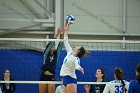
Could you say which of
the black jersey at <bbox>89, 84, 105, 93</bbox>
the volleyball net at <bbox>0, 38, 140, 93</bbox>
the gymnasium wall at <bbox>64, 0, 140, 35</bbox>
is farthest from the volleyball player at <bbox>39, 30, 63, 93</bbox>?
the gymnasium wall at <bbox>64, 0, 140, 35</bbox>

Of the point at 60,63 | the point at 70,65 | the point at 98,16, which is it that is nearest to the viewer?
the point at 70,65

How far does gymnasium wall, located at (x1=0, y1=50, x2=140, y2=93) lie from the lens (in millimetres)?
10031

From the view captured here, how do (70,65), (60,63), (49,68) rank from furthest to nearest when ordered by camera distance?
(60,63), (49,68), (70,65)

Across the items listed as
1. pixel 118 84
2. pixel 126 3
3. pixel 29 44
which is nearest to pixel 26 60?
pixel 29 44

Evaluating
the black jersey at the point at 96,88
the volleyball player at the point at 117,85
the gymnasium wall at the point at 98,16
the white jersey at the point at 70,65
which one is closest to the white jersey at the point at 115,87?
the volleyball player at the point at 117,85

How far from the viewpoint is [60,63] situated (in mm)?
10242

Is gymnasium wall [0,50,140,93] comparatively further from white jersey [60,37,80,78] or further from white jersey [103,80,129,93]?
white jersey [103,80,129,93]

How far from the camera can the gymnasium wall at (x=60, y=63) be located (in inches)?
395

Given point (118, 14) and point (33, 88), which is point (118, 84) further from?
point (118, 14)

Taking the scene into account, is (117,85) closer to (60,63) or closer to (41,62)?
(60,63)

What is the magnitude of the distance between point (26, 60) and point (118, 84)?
456 centimetres

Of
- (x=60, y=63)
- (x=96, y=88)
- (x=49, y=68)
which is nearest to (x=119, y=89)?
(x=96, y=88)

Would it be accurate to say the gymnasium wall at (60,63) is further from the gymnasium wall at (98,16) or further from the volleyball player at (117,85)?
the volleyball player at (117,85)

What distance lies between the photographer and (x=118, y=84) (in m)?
6.15
